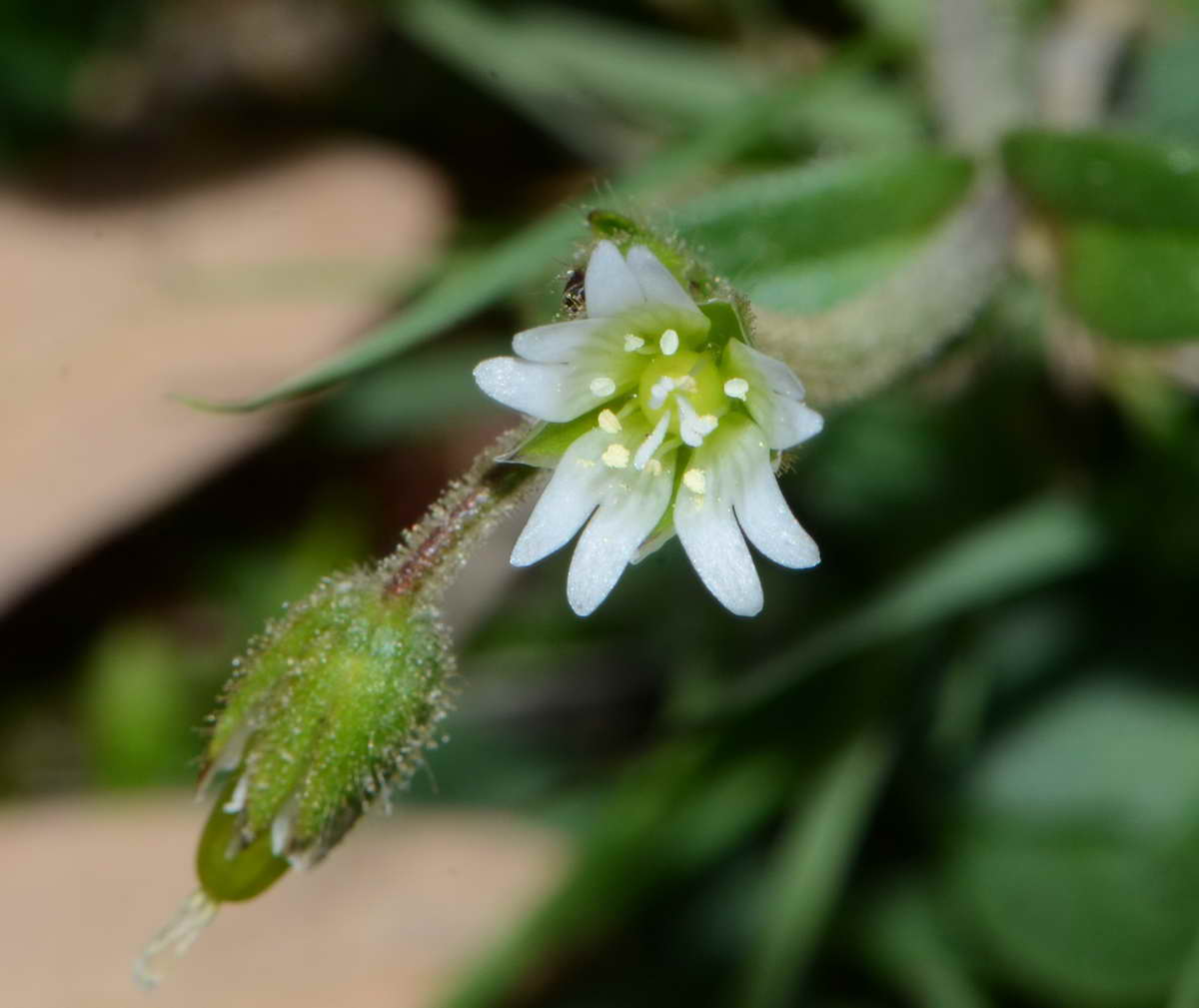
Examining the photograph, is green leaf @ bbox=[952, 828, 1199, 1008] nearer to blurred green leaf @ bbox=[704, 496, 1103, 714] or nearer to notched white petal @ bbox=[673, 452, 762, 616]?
blurred green leaf @ bbox=[704, 496, 1103, 714]

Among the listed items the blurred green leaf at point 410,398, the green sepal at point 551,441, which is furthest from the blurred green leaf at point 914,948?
the green sepal at point 551,441

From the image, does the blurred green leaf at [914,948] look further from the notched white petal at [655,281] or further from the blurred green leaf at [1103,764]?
the notched white petal at [655,281]

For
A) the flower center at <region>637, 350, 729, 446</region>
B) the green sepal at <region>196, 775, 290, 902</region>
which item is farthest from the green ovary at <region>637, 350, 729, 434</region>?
the green sepal at <region>196, 775, 290, 902</region>

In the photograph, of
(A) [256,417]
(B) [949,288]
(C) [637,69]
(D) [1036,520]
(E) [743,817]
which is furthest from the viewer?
(A) [256,417]

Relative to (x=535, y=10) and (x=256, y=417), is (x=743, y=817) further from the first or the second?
(x=535, y=10)

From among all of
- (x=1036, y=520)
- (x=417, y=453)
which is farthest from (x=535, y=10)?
(x=1036, y=520)

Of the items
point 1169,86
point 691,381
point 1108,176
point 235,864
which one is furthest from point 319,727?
point 1169,86

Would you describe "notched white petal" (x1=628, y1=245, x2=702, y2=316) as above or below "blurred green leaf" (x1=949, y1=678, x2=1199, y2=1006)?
above
